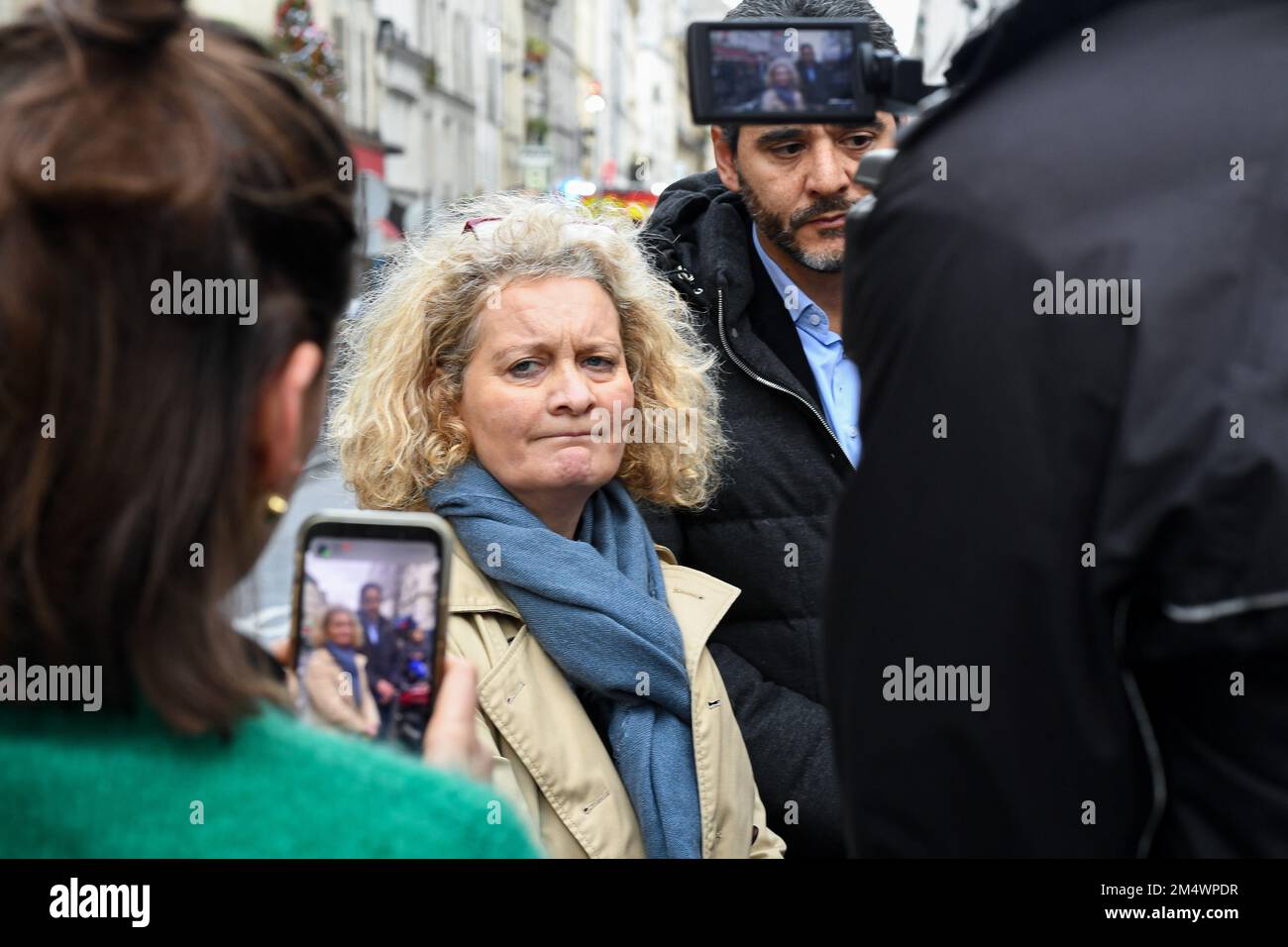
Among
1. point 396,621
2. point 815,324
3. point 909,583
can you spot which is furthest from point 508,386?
point 909,583

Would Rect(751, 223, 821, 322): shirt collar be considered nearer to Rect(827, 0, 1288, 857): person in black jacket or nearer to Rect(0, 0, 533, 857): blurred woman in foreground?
Rect(827, 0, 1288, 857): person in black jacket

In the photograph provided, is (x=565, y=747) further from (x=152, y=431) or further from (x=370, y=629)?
(x=152, y=431)

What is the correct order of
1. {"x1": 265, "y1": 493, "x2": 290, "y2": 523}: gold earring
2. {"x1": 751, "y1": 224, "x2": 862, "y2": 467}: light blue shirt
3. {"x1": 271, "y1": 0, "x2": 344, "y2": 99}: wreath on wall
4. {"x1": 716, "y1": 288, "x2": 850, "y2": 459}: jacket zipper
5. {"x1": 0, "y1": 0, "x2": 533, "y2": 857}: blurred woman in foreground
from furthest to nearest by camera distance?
{"x1": 271, "y1": 0, "x2": 344, "y2": 99}: wreath on wall → {"x1": 751, "y1": 224, "x2": 862, "y2": 467}: light blue shirt → {"x1": 716, "y1": 288, "x2": 850, "y2": 459}: jacket zipper → {"x1": 265, "y1": 493, "x2": 290, "y2": 523}: gold earring → {"x1": 0, "y1": 0, "x2": 533, "y2": 857}: blurred woman in foreground

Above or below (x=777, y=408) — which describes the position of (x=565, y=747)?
below

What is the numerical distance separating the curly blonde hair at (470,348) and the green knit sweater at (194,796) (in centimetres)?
149

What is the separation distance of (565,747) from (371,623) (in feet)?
3.00

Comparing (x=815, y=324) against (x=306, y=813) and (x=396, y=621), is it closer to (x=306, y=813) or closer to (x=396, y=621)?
(x=396, y=621)

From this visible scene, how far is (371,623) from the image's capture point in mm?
1580

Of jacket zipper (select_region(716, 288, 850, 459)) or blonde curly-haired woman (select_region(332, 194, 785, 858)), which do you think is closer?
blonde curly-haired woman (select_region(332, 194, 785, 858))

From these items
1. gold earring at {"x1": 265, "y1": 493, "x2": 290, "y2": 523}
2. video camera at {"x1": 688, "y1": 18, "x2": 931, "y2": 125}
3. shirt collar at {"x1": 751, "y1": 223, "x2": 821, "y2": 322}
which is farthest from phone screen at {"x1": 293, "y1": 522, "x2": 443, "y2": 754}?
shirt collar at {"x1": 751, "y1": 223, "x2": 821, "y2": 322}

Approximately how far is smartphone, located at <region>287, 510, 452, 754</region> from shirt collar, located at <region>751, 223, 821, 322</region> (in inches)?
71.4

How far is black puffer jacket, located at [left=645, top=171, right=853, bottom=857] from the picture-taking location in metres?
2.80

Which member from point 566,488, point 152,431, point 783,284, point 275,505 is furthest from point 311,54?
point 152,431

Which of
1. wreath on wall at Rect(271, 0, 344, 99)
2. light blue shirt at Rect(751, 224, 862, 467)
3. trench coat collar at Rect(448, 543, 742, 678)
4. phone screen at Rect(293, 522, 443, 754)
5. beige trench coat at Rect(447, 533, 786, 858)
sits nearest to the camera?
phone screen at Rect(293, 522, 443, 754)
